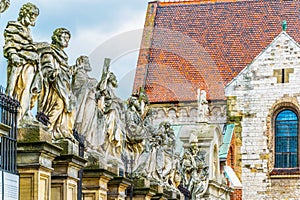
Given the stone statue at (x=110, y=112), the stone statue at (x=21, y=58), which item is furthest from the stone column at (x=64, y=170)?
the stone statue at (x=110, y=112)

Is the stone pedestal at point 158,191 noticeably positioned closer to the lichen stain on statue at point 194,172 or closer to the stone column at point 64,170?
the lichen stain on statue at point 194,172

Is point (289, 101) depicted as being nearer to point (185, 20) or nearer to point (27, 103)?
point (185, 20)

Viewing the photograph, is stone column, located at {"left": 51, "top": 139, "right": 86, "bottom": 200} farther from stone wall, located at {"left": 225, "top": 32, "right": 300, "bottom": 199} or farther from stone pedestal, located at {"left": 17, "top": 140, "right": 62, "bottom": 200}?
stone wall, located at {"left": 225, "top": 32, "right": 300, "bottom": 199}

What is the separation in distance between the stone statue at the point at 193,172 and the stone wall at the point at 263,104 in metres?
10.5

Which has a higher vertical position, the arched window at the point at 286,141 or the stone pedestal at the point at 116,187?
the arched window at the point at 286,141

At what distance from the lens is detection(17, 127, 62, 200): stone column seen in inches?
680

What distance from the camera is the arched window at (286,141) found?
153ft

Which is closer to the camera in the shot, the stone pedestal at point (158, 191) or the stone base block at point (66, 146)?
the stone base block at point (66, 146)

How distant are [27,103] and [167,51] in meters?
34.0

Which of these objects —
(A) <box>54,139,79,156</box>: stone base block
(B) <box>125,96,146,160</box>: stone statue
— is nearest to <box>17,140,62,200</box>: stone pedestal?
(A) <box>54,139,79,156</box>: stone base block

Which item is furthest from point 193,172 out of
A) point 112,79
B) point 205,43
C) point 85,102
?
point 205,43

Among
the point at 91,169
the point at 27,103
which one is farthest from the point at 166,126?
the point at 27,103

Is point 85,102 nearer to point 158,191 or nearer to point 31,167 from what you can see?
point 31,167

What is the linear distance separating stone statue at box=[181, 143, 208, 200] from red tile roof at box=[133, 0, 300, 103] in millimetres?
12377
